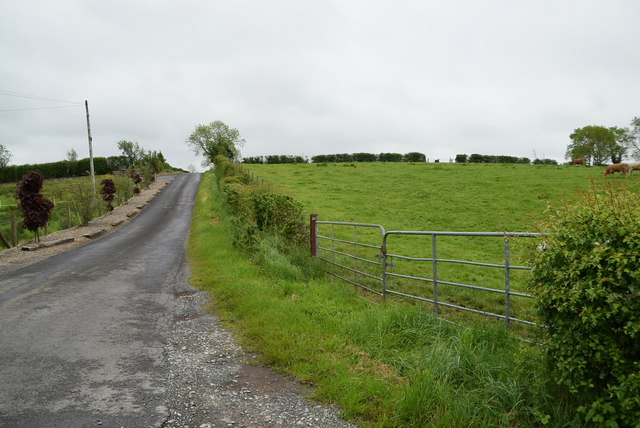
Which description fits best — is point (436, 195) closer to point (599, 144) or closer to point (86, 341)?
point (86, 341)

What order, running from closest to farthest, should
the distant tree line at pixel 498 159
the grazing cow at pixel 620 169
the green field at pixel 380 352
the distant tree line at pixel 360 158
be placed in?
the green field at pixel 380 352 → the grazing cow at pixel 620 169 → the distant tree line at pixel 498 159 → the distant tree line at pixel 360 158

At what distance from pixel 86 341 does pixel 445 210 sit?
18.3 m

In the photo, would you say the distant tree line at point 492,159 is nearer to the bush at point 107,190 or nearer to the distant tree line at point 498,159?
the distant tree line at point 498,159

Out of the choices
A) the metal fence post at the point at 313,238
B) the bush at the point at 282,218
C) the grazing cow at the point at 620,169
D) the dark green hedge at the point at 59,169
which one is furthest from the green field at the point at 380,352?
the dark green hedge at the point at 59,169

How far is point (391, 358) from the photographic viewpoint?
4.88 m

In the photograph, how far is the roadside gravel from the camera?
12.7 feet

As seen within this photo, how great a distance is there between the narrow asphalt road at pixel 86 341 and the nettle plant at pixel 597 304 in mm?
3663

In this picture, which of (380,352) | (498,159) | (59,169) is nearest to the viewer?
(380,352)

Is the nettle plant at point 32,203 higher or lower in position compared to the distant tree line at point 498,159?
lower

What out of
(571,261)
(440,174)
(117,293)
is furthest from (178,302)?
(440,174)

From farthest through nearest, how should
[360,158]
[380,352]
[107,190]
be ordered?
[360,158] < [107,190] < [380,352]

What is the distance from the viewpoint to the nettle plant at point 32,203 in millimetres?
17125

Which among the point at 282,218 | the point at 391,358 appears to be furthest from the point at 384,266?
the point at 282,218

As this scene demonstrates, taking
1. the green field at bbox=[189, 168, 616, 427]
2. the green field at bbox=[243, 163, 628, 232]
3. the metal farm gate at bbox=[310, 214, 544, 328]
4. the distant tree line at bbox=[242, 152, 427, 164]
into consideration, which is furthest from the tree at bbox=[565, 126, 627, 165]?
the green field at bbox=[189, 168, 616, 427]
